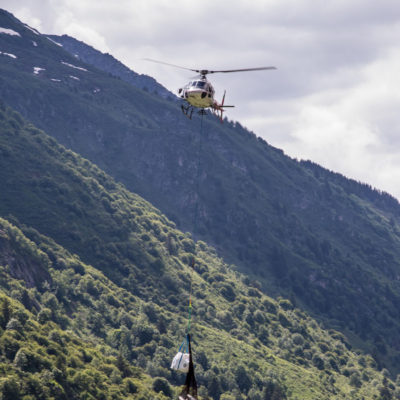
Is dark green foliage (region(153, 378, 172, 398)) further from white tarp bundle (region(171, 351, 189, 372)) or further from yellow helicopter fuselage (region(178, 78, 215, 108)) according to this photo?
yellow helicopter fuselage (region(178, 78, 215, 108))

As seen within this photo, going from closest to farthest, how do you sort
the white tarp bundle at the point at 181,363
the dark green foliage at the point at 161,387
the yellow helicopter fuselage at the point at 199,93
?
the white tarp bundle at the point at 181,363, the yellow helicopter fuselage at the point at 199,93, the dark green foliage at the point at 161,387

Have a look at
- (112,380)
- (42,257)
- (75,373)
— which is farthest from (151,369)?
(42,257)

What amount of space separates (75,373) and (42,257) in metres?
77.8

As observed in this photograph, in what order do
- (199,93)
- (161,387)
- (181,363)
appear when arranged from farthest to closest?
(161,387) < (199,93) < (181,363)

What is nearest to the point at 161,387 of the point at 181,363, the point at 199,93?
the point at 181,363

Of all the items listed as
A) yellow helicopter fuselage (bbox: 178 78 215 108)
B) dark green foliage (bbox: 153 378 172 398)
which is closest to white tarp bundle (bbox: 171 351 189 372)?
yellow helicopter fuselage (bbox: 178 78 215 108)

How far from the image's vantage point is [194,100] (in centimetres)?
7462

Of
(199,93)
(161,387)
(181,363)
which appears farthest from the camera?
(161,387)

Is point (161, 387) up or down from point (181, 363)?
down

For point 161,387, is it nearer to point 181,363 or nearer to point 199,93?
point 181,363

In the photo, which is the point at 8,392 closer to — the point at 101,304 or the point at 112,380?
the point at 112,380

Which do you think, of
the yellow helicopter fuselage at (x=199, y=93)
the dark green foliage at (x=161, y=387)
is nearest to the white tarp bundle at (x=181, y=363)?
the yellow helicopter fuselage at (x=199, y=93)

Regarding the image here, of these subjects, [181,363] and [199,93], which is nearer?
[181,363]

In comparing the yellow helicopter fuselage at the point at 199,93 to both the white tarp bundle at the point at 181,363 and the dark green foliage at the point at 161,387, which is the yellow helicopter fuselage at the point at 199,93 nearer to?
the white tarp bundle at the point at 181,363
